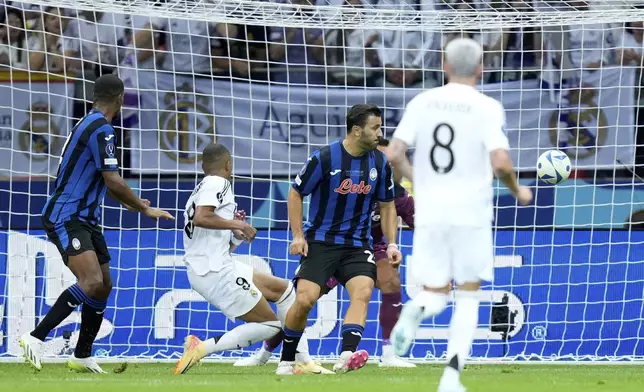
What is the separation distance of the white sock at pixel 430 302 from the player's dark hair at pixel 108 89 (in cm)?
353

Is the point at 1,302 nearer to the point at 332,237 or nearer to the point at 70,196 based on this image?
the point at 70,196

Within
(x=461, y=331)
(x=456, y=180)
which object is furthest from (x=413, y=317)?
(x=456, y=180)

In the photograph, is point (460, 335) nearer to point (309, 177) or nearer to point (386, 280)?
point (309, 177)

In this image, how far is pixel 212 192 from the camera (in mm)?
9242

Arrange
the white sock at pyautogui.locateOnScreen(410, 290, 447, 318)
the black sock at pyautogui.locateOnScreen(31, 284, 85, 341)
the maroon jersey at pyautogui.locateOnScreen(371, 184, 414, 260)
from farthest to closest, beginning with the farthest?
the maroon jersey at pyautogui.locateOnScreen(371, 184, 414, 260) < the black sock at pyautogui.locateOnScreen(31, 284, 85, 341) < the white sock at pyautogui.locateOnScreen(410, 290, 447, 318)

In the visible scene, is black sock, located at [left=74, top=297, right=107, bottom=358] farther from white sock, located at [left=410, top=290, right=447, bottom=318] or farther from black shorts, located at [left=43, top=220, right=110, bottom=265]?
white sock, located at [left=410, top=290, right=447, bottom=318]

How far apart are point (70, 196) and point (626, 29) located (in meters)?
6.51

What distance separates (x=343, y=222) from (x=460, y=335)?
2.91 metres

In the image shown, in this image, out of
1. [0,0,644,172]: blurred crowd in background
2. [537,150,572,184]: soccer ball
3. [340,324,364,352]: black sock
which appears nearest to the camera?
[340,324,364,352]: black sock

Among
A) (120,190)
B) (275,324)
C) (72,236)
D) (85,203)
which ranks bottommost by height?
(275,324)

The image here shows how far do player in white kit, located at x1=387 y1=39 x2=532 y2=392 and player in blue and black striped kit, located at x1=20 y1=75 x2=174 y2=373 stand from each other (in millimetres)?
3129

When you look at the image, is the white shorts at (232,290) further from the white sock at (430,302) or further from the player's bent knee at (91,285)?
the white sock at (430,302)

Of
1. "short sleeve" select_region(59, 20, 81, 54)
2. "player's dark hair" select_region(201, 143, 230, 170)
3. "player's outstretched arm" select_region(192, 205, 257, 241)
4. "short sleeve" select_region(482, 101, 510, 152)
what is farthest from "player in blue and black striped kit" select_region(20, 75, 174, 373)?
"short sleeve" select_region(59, 20, 81, 54)

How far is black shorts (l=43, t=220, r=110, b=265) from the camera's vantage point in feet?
30.2
